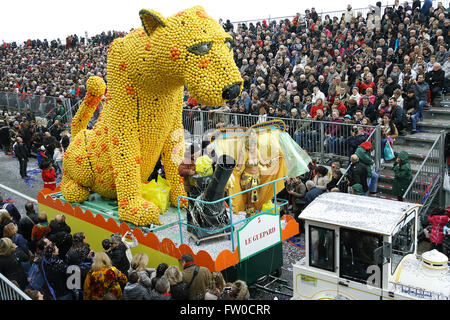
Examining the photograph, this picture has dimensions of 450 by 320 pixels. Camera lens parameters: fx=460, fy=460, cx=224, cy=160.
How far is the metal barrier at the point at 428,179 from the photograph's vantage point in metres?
9.55

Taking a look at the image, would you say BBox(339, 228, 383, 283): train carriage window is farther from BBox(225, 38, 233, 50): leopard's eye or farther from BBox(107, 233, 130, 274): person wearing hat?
BBox(225, 38, 233, 50): leopard's eye

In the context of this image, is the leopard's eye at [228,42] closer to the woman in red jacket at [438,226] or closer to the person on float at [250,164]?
the person on float at [250,164]

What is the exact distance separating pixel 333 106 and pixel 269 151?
181 inches

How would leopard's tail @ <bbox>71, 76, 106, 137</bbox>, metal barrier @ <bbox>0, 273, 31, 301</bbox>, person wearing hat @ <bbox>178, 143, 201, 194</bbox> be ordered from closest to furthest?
metal barrier @ <bbox>0, 273, 31, 301</bbox>, person wearing hat @ <bbox>178, 143, 201, 194</bbox>, leopard's tail @ <bbox>71, 76, 106, 137</bbox>

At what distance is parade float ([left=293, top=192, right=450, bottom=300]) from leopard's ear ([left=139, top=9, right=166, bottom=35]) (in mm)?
3579

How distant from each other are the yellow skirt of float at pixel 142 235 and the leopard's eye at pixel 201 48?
112 inches

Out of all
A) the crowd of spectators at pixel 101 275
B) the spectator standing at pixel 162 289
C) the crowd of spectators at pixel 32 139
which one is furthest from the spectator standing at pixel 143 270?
the crowd of spectators at pixel 32 139

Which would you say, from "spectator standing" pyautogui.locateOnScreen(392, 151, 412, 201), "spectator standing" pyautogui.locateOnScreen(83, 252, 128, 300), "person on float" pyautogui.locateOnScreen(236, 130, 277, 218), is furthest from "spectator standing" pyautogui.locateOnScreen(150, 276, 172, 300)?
"spectator standing" pyautogui.locateOnScreen(392, 151, 412, 201)

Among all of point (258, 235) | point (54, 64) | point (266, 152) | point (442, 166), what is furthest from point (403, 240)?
point (54, 64)

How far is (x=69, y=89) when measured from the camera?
22.4 metres

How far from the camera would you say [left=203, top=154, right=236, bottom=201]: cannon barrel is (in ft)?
20.9

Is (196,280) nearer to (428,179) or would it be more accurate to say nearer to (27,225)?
(27,225)

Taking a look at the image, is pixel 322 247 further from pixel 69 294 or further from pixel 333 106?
pixel 333 106

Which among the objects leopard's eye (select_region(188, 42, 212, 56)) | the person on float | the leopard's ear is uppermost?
the leopard's ear
